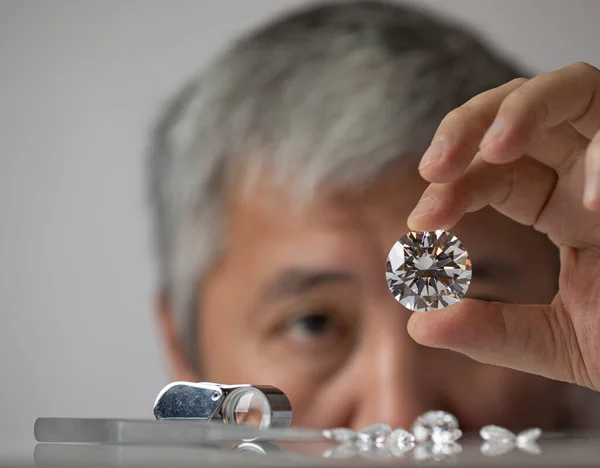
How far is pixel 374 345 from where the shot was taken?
117cm

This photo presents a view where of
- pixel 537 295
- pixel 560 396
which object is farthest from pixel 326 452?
pixel 560 396

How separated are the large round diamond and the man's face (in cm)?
54

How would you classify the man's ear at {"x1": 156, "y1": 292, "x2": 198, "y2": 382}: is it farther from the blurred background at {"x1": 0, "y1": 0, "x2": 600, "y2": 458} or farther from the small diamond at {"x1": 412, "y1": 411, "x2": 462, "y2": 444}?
the small diamond at {"x1": 412, "y1": 411, "x2": 462, "y2": 444}

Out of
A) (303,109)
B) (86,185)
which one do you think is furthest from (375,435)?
(86,185)

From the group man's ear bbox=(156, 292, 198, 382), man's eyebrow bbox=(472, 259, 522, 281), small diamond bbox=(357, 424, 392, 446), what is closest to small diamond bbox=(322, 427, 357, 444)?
small diamond bbox=(357, 424, 392, 446)

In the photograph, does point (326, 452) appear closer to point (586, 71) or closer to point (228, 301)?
point (586, 71)

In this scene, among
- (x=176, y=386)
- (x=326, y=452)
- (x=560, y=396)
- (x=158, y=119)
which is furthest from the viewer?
(x=158, y=119)

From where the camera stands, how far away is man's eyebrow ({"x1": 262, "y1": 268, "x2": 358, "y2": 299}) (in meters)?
1.16

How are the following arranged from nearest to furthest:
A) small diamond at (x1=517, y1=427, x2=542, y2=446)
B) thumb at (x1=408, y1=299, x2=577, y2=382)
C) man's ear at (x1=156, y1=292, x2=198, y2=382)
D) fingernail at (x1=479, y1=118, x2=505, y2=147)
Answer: small diamond at (x1=517, y1=427, x2=542, y2=446) < fingernail at (x1=479, y1=118, x2=505, y2=147) < thumb at (x1=408, y1=299, x2=577, y2=382) < man's ear at (x1=156, y1=292, x2=198, y2=382)

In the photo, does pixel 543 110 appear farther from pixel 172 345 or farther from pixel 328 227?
pixel 172 345

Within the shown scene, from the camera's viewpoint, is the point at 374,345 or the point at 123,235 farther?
the point at 123,235

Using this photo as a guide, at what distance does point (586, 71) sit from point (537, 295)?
644mm

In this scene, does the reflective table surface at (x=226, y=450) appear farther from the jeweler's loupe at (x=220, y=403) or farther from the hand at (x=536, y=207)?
the hand at (x=536, y=207)

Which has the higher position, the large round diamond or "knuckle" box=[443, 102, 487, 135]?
"knuckle" box=[443, 102, 487, 135]
